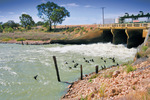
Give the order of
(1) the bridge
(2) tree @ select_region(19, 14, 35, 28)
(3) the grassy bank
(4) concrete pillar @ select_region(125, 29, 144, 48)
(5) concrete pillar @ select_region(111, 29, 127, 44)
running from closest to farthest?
(1) the bridge, (4) concrete pillar @ select_region(125, 29, 144, 48), (5) concrete pillar @ select_region(111, 29, 127, 44), (3) the grassy bank, (2) tree @ select_region(19, 14, 35, 28)

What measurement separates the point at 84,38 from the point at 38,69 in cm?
2329

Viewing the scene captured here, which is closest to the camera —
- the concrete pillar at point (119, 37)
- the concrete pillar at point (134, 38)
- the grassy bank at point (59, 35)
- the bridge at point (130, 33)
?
the bridge at point (130, 33)

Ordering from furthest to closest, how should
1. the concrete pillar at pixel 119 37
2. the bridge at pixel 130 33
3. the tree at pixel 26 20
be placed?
the tree at pixel 26 20, the concrete pillar at pixel 119 37, the bridge at pixel 130 33

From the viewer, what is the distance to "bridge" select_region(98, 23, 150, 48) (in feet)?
75.6

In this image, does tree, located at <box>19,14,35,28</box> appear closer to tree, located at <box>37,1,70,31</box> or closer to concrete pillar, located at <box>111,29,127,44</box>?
tree, located at <box>37,1,70,31</box>

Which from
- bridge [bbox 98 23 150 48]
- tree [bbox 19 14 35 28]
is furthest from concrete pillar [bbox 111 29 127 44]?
tree [bbox 19 14 35 28]

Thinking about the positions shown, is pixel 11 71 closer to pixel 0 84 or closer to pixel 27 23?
pixel 0 84

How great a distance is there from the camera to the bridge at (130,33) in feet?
75.6

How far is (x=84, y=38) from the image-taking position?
38469 mm

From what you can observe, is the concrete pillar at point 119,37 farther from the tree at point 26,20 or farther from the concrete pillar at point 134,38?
the tree at point 26,20

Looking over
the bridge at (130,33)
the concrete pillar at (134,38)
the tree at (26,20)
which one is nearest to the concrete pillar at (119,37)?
the bridge at (130,33)

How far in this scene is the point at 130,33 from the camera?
2734 centimetres

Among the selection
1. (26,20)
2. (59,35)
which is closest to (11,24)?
(26,20)

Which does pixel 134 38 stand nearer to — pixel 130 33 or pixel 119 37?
pixel 130 33
